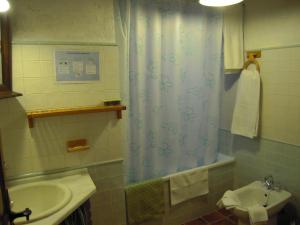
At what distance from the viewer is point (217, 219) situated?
260 cm

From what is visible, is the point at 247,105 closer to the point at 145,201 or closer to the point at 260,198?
the point at 260,198

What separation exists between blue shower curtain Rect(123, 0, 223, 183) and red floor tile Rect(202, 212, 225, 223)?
56cm

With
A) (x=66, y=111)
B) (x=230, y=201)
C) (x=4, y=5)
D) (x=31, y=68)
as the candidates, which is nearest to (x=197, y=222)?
(x=230, y=201)

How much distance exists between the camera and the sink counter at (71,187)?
127 centimetres

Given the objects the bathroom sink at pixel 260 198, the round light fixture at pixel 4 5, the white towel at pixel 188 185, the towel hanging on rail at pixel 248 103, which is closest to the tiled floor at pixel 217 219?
the white towel at pixel 188 185

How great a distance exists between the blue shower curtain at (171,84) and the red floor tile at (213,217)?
0.56 meters

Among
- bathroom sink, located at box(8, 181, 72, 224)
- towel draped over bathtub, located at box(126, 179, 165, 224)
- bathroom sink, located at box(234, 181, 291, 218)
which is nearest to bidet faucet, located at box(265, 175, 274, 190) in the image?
bathroom sink, located at box(234, 181, 291, 218)

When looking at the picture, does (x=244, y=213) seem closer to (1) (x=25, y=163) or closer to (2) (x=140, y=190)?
(2) (x=140, y=190)

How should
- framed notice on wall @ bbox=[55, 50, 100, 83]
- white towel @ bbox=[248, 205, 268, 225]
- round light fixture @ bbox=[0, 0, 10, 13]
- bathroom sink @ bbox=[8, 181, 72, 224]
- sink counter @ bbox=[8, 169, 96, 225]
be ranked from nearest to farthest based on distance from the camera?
sink counter @ bbox=[8, 169, 96, 225]
round light fixture @ bbox=[0, 0, 10, 13]
bathroom sink @ bbox=[8, 181, 72, 224]
framed notice on wall @ bbox=[55, 50, 100, 83]
white towel @ bbox=[248, 205, 268, 225]

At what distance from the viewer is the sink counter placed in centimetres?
127

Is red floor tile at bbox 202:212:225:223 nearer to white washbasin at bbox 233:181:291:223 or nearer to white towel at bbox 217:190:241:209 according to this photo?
white washbasin at bbox 233:181:291:223

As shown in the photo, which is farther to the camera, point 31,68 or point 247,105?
point 247,105

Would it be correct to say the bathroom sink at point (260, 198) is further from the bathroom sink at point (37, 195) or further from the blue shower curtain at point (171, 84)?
the bathroom sink at point (37, 195)

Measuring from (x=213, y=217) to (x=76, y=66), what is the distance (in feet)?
6.79
